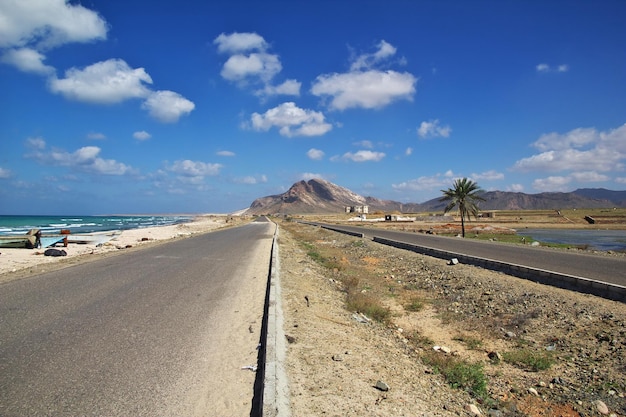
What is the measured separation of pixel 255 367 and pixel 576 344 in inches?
232

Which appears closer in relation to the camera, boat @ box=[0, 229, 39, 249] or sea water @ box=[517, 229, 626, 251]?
boat @ box=[0, 229, 39, 249]

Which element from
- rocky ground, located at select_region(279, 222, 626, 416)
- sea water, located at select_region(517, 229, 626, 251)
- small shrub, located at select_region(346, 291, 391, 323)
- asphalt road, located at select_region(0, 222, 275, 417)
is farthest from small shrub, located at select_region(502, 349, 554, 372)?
sea water, located at select_region(517, 229, 626, 251)

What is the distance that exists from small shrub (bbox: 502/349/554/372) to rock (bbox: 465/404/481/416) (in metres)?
2.19

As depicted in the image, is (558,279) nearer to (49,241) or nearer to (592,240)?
(592,240)

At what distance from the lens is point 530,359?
637cm

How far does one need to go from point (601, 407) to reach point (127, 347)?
21.2 feet

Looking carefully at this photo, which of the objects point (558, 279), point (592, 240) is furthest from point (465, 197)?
point (558, 279)

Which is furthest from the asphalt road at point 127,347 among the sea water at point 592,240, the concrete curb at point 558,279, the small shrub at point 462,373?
the sea water at point 592,240

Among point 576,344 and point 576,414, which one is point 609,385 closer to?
point 576,414

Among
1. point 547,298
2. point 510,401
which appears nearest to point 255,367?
point 510,401

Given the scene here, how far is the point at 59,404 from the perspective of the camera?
4039 mm

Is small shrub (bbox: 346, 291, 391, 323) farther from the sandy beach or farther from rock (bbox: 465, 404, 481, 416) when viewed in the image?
the sandy beach

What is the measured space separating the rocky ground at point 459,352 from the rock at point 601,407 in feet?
0.04

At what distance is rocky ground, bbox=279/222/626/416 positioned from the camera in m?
4.63
